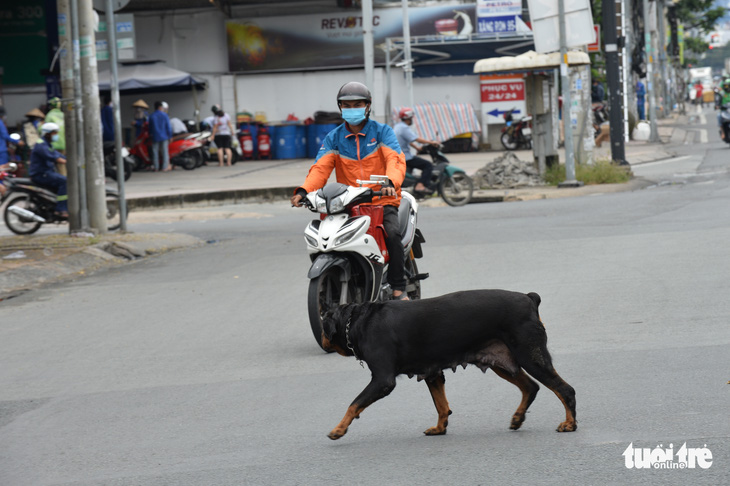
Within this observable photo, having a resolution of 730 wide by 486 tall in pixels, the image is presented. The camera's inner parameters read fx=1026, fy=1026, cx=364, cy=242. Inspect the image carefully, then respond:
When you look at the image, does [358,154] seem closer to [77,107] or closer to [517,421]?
[517,421]

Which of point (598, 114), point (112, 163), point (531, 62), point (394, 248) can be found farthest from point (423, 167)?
point (598, 114)

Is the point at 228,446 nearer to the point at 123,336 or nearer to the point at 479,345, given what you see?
the point at 479,345

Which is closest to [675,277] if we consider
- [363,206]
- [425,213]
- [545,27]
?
[363,206]

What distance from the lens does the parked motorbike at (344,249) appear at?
283 inches

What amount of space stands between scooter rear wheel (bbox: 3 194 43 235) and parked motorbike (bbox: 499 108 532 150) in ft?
60.1

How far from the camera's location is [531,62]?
65.2 ft

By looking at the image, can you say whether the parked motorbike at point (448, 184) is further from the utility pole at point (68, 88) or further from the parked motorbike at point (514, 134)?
the parked motorbike at point (514, 134)

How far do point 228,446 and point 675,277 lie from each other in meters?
5.64

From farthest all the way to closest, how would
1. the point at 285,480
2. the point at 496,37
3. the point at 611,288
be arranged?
the point at 496,37 → the point at 611,288 → the point at 285,480

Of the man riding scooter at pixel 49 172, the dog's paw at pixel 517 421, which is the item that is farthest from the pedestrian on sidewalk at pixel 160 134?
the dog's paw at pixel 517 421

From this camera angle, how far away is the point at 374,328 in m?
5.01

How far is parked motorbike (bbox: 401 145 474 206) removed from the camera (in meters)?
18.2

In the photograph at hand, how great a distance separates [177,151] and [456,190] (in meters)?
12.8

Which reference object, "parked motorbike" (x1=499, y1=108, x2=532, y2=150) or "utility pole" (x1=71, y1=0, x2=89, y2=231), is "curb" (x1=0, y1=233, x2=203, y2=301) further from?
"parked motorbike" (x1=499, y1=108, x2=532, y2=150)
